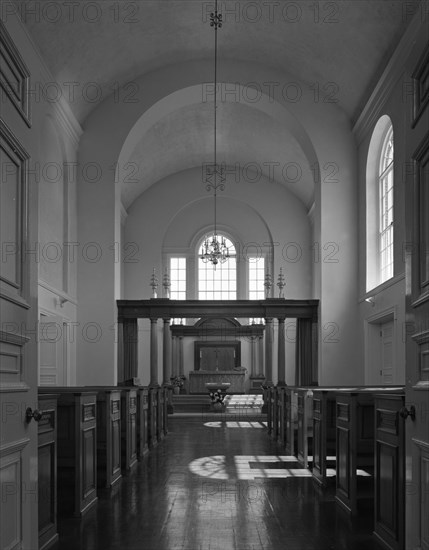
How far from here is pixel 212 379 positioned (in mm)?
23188

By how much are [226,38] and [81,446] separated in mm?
11804

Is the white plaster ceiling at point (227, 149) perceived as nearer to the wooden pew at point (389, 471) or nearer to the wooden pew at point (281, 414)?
the wooden pew at point (281, 414)

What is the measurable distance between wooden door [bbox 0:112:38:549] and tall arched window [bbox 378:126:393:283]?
11.5m

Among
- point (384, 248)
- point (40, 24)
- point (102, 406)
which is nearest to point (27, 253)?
point (102, 406)

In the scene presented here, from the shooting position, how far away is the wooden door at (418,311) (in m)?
3.58

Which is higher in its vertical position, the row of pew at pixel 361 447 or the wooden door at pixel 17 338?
the wooden door at pixel 17 338

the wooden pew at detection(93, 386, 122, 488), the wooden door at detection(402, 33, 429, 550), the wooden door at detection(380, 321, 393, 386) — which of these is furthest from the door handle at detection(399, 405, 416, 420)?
the wooden door at detection(380, 321, 393, 386)

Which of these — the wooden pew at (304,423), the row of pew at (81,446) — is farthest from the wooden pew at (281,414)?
the row of pew at (81,446)

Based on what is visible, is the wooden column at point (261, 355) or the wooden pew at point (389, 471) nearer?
the wooden pew at point (389, 471)

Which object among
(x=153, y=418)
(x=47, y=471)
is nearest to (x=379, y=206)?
(x=153, y=418)

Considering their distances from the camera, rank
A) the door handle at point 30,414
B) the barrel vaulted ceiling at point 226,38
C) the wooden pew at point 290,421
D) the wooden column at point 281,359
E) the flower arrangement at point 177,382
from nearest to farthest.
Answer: the door handle at point 30,414, the wooden pew at point 290,421, the barrel vaulted ceiling at point 226,38, the wooden column at point 281,359, the flower arrangement at point 177,382

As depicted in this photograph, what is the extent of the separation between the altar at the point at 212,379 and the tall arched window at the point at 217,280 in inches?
105

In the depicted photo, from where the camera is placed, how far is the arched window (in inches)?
584

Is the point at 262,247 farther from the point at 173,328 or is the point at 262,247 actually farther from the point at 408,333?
the point at 408,333
